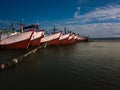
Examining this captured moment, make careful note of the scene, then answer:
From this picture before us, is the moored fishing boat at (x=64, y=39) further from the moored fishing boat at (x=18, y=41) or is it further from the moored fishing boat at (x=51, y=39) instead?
the moored fishing boat at (x=18, y=41)

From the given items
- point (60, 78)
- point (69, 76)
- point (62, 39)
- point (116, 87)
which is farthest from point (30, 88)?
point (62, 39)

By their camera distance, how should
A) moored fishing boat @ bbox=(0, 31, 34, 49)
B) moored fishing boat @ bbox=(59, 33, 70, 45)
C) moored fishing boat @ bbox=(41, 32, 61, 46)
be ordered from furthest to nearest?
1. moored fishing boat @ bbox=(59, 33, 70, 45)
2. moored fishing boat @ bbox=(41, 32, 61, 46)
3. moored fishing boat @ bbox=(0, 31, 34, 49)

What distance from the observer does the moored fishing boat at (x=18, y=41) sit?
3678 centimetres

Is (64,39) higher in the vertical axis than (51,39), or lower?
lower

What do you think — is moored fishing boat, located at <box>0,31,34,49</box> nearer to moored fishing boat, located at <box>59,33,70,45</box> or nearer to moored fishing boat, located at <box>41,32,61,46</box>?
moored fishing boat, located at <box>41,32,61,46</box>

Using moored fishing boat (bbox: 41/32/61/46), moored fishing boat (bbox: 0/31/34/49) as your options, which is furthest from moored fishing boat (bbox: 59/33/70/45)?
moored fishing boat (bbox: 0/31/34/49)

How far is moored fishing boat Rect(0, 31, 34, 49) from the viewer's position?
36.8m

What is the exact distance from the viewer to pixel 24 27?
134 feet

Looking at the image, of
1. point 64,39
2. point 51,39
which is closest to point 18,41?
point 51,39

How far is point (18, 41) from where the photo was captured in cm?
3700

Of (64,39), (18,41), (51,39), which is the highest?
(18,41)

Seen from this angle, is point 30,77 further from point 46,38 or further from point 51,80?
point 46,38

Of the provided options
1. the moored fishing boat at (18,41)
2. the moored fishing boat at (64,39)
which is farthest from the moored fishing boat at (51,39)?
the moored fishing boat at (18,41)

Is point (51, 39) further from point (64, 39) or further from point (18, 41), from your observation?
point (18, 41)
